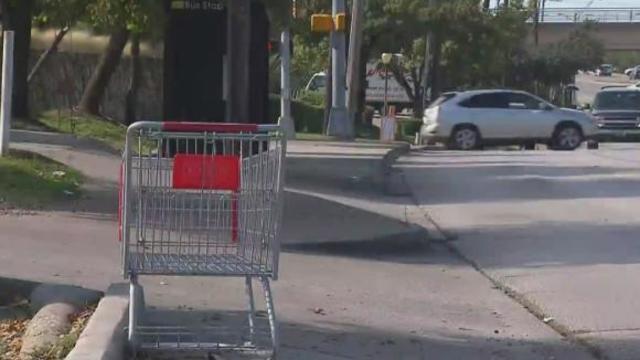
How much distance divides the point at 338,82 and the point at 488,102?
428 cm

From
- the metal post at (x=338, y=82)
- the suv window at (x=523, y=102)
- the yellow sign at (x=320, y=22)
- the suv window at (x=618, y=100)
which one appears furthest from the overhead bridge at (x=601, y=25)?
the yellow sign at (x=320, y=22)

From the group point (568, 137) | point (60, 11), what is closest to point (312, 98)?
point (568, 137)

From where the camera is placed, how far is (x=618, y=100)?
143 ft

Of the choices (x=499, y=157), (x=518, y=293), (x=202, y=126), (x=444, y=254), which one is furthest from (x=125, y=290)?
(x=499, y=157)

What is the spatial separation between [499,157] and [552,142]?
6.88m

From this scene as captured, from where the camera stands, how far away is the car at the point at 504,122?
120ft

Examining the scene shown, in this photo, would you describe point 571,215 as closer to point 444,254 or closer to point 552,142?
point 444,254

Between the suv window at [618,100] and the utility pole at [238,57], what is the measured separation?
26.1 meters

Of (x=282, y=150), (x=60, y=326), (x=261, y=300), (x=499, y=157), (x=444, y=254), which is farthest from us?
(x=499, y=157)

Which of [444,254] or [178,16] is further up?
[178,16]

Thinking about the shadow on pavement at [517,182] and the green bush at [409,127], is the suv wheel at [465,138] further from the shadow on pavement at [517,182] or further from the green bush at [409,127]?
the green bush at [409,127]

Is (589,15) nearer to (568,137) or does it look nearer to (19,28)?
(568,137)

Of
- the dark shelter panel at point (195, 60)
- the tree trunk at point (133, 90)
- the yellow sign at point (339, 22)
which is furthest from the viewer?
the yellow sign at point (339, 22)

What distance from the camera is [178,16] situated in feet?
66.6
